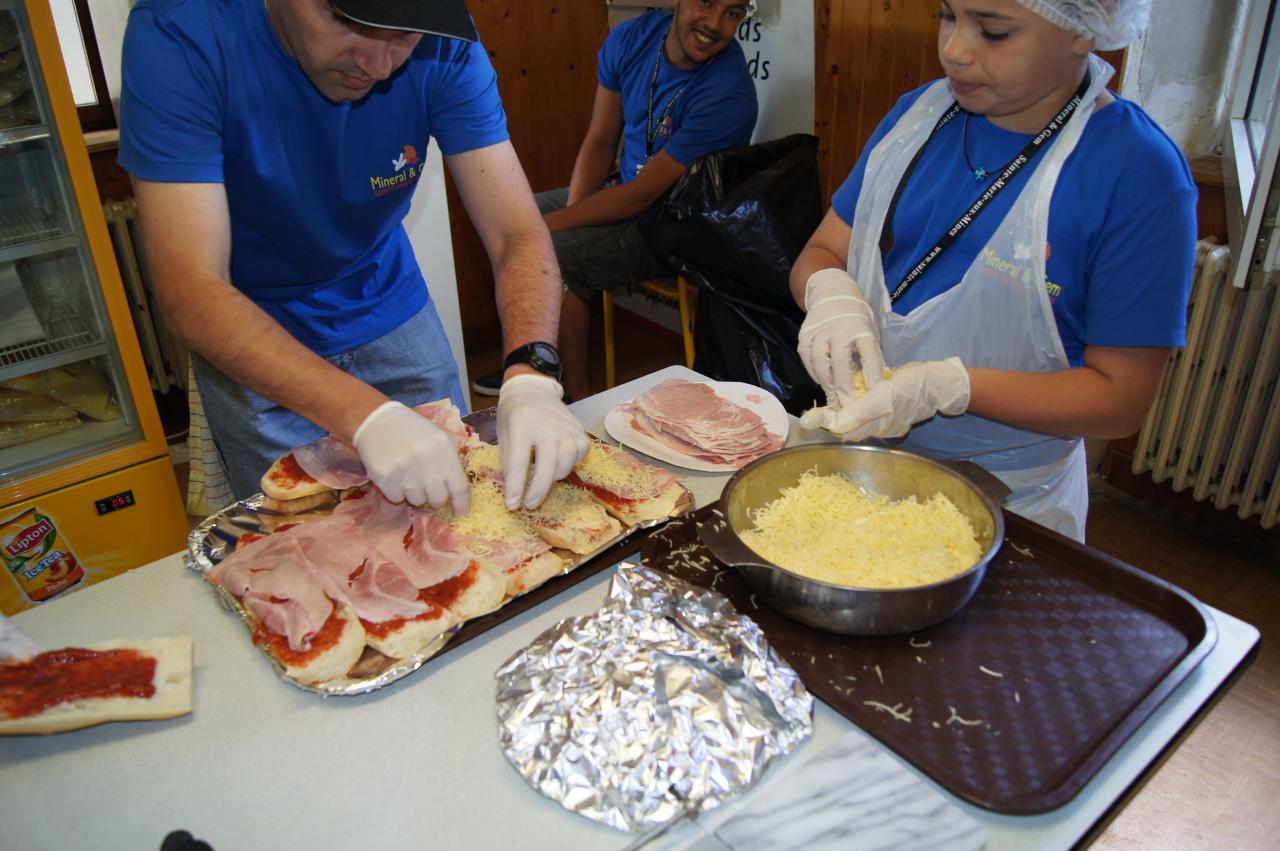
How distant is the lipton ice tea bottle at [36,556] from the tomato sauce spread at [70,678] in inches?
60.1

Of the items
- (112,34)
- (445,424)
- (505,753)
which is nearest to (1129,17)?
(445,424)

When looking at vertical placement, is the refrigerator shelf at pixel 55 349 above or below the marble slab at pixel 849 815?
above

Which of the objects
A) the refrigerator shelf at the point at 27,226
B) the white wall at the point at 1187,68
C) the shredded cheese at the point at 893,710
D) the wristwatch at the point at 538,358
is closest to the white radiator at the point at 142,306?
the refrigerator shelf at the point at 27,226

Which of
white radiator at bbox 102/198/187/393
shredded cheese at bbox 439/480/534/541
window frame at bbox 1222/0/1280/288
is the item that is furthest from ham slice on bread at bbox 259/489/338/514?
white radiator at bbox 102/198/187/393

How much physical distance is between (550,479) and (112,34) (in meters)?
3.35

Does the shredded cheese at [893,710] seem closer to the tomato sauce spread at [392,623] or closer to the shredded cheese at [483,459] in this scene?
the tomato sauce spread at [392,623]

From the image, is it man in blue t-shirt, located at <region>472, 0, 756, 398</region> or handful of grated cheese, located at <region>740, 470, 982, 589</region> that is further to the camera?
man in blue t-shirt, located at <region>472, 0, 756, 398</region>

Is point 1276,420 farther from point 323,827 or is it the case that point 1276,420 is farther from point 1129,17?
point 323,827

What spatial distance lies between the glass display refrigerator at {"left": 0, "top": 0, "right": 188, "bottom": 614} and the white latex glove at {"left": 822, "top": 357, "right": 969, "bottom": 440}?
2.08m

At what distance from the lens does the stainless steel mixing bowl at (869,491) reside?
122 cm

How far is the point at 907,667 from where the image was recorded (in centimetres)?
124

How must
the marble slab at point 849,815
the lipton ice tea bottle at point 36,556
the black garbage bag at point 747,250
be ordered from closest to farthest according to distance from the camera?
1. the marble slab at point 849,815
2. the lipton ice tea bottle at point 36,556
3. the black garbage bag at point 747,250

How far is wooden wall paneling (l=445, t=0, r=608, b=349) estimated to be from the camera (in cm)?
466

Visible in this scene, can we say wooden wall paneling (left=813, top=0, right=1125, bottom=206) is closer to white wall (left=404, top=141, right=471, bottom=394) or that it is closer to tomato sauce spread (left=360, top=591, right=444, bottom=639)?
white wall (left=404, top=141, right=471, bottom=394)
